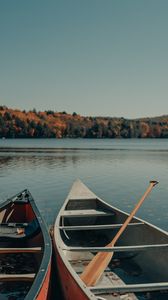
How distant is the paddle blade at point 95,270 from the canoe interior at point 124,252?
56 centimetres

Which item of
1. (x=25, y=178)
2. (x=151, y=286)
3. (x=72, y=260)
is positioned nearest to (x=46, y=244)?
(x=72, y=260)

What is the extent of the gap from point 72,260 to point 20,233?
9.24 ft

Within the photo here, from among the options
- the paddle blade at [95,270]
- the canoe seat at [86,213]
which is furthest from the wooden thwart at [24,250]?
the canoe seat at [86,213]

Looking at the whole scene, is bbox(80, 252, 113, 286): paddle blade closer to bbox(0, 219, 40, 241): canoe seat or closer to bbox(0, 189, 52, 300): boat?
bbox(0, 189, 52, 300): boat

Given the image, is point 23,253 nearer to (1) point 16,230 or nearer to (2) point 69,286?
(1) point 16,230

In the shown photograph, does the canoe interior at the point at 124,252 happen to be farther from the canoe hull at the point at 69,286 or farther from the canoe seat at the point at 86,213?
the canoe hull at the point at 69,286

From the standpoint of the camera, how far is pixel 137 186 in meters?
37.2

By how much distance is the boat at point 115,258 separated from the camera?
826cm

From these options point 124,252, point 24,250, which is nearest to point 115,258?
point 124,252

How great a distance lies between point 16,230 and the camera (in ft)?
47.4

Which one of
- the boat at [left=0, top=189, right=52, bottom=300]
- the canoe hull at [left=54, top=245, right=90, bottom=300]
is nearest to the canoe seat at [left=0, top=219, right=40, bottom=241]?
the boat at [left=0, top=189, right=52, bottom=300]

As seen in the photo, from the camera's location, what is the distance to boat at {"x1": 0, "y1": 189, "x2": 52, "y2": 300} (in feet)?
27.1

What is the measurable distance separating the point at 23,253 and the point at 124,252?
13.0 feet

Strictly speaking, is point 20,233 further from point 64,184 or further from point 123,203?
point 64,184
